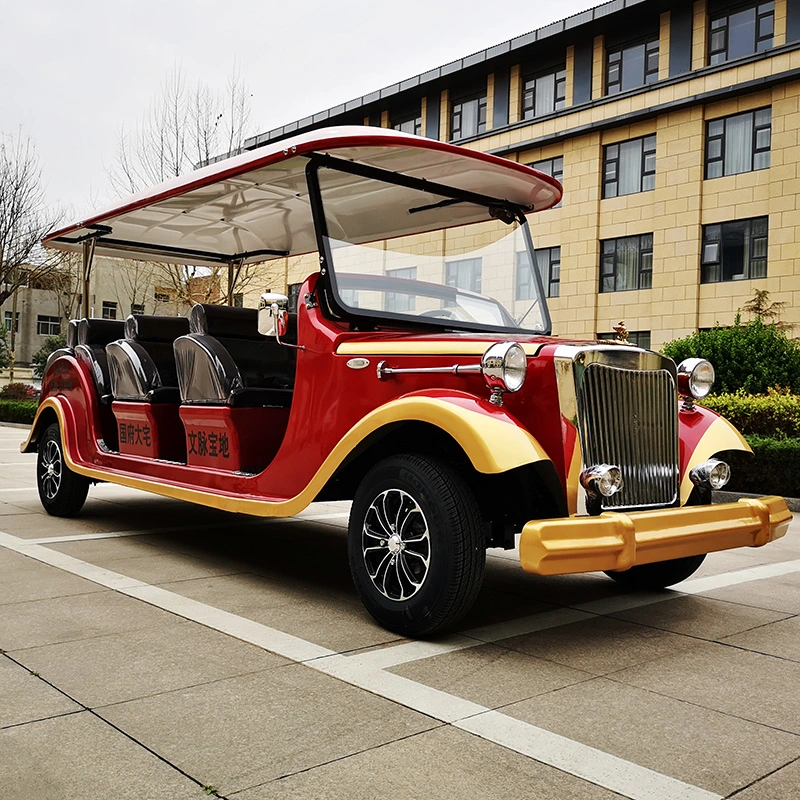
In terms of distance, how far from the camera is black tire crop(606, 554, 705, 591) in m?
5.12

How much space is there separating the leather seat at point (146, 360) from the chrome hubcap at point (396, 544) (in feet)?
9.16

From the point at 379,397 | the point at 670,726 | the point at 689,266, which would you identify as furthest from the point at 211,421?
the point at 689,266

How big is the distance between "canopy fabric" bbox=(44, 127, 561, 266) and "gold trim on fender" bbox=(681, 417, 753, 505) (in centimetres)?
194

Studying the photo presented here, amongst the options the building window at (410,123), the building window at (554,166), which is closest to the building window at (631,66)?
the building window at (554,166)

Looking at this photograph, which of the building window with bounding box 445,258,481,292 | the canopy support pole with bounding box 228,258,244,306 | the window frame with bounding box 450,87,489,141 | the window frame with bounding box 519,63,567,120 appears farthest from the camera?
the window frame with bounding box 450,87,489,141

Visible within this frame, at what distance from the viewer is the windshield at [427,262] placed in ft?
16.9

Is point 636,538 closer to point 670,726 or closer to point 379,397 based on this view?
point 670,726

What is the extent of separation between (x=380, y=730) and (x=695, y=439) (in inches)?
100

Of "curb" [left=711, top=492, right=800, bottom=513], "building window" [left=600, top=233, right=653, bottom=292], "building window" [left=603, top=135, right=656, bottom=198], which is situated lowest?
"curb" [left=711, top=492, right=800, bottom=513]

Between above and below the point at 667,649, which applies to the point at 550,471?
above

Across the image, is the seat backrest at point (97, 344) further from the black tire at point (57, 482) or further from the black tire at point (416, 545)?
the black tire at point (416, 545)

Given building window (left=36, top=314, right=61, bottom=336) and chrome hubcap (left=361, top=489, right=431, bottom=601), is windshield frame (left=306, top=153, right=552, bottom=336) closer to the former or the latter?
chrome hubcap (left=361, top=489, right=431, bottom=601)

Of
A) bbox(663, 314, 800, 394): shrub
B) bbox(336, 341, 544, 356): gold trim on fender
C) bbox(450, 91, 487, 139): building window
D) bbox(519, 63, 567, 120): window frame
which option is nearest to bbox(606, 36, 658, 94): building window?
bbox(519, 63, 567, 120): window frame

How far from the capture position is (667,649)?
13.5 ft
